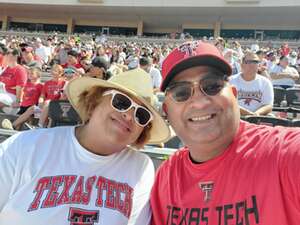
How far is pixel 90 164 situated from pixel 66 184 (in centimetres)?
17

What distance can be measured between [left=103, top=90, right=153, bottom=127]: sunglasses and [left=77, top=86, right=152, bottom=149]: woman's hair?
11cm

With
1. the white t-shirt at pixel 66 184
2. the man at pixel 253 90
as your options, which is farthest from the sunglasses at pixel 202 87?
the man at pixel 253 90

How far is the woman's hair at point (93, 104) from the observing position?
239 centimetres

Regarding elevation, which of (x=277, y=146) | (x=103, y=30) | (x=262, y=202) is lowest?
(x=262, y=202)

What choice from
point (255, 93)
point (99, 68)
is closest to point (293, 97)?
point (255, 93)

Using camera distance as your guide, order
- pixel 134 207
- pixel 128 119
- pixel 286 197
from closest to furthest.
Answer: pixel 286 197 → pixel 134 207 → pixel 128 119

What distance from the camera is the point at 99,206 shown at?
201 centimetres

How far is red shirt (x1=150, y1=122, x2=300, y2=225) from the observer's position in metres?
1.58

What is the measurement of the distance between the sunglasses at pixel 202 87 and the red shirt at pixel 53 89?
5211 millimetres

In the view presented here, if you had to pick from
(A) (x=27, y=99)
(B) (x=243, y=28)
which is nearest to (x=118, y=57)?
(A) (x=27, y=99)

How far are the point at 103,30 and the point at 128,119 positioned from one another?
1729 inches

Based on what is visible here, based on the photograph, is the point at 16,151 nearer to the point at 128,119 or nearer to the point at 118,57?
the point at 128,119

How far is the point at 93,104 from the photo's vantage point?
242 cm

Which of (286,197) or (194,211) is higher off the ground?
(286,197)
